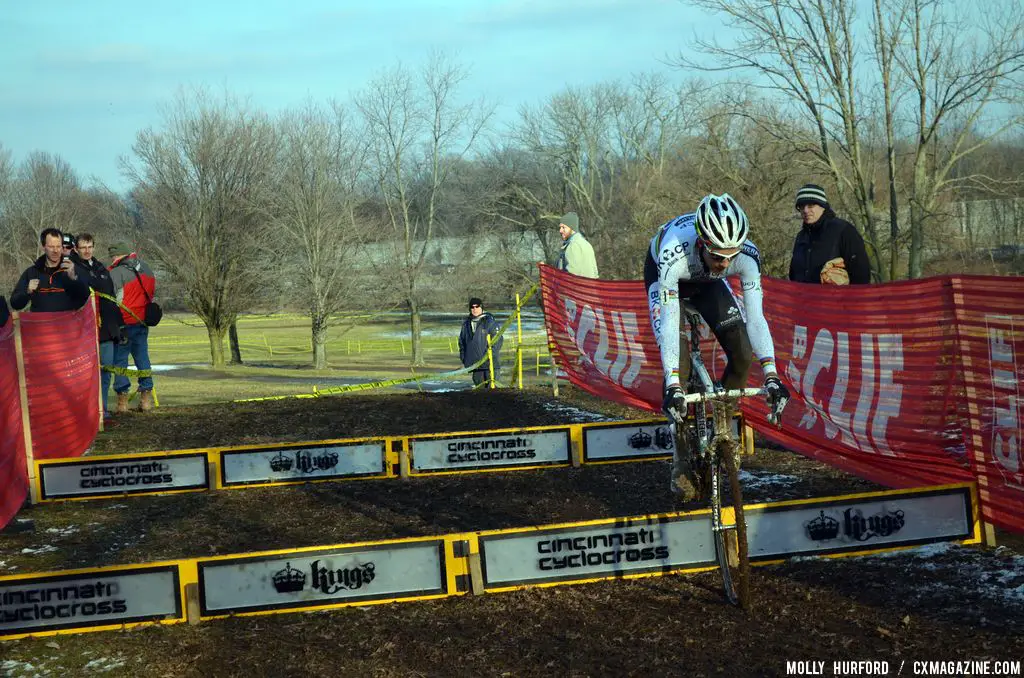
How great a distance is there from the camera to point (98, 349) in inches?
485

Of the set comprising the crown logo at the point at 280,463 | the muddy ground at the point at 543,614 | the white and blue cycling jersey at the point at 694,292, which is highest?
the white and blue cycling jersey at the point at 694,292

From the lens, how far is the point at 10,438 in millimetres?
8016

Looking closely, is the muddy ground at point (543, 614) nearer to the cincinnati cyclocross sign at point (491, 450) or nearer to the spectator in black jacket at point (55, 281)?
the cincinnati cyclocross sign at point (491, 450)

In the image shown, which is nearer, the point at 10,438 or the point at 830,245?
the point at 10,438

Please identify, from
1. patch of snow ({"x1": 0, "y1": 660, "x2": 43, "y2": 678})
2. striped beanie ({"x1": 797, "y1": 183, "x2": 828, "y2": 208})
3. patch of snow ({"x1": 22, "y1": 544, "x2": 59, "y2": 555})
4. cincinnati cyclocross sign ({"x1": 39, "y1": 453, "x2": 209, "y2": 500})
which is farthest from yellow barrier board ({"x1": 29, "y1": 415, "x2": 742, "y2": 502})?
patch of snow ({"x1": 0, "y1": 660, "x2": 43, "y2": 678})

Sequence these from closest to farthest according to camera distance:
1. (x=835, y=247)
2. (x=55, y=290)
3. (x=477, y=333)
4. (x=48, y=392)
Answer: (x=835, y=247)
(x=48, y=392)
(x=55, y=290)
(x=477, y=333)

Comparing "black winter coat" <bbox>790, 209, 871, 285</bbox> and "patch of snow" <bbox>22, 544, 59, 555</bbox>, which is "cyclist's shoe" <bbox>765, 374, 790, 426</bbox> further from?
"patch of snow" <bbox>22, 544, 59, 555</bbox>

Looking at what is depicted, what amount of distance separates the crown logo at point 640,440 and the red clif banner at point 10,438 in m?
5.63

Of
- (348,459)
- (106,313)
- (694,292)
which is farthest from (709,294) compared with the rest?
(106,313)

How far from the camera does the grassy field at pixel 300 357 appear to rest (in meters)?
31.5

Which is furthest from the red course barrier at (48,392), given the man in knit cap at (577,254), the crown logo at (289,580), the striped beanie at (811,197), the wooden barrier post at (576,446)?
the striped beanie at (811,197)

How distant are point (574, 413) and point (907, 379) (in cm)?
586

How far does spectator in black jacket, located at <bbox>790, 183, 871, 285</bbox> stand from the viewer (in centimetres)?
873

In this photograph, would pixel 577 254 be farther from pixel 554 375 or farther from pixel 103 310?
pixel 103 310
